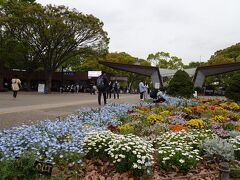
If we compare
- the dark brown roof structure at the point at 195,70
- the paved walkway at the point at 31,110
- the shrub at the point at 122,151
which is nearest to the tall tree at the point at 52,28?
the dark brown roof structure at the point at 195,70

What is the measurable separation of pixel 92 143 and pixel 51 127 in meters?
1.61

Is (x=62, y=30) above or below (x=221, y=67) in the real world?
above

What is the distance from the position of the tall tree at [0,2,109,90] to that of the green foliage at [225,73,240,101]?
23.4 meters

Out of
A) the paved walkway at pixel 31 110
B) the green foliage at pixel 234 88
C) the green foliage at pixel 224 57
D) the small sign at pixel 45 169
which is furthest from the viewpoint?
the green foliage at pixel 224 57

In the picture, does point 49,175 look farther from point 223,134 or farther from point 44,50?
point 44,50

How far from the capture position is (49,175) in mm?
4383

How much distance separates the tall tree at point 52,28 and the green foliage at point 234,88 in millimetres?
23417

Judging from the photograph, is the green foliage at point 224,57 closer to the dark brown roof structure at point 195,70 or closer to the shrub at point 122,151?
the dark brown roof structure at point 195,70

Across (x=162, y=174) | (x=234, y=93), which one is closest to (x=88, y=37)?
(x=234, y=93)

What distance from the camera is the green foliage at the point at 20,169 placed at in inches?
174

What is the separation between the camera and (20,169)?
4496mm

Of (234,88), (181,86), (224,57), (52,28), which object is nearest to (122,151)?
(234,88)

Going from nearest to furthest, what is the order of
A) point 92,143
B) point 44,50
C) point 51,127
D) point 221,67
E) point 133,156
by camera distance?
point 133,156 < point 92,143 < point 51,127 < point 221,67 < point 44,50

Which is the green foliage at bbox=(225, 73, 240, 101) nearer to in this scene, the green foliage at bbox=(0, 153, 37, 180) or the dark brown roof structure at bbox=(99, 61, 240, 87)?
the dark brown roof structure at bbox=(99, 61, 240, 87)
